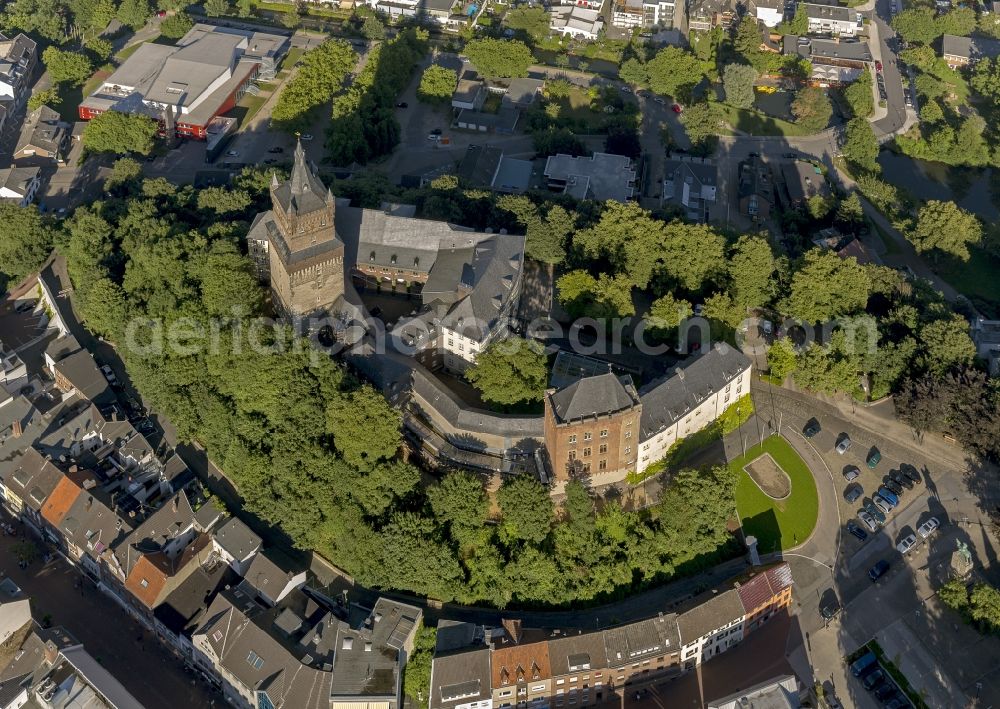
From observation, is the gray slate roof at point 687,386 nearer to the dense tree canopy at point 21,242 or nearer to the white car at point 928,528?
the white car at point 928,528

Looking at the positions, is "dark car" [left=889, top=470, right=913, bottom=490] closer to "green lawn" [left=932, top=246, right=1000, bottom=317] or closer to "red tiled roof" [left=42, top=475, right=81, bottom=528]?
"green lawn" [left=932, top=246, right=1000, bottom=317]

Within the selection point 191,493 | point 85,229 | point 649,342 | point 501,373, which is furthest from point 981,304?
point 85,229

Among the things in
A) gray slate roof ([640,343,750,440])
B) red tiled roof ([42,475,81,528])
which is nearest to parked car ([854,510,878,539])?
gray slate roof ([640,343,750,440])

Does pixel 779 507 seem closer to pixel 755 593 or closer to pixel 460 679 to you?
pixel 755 593

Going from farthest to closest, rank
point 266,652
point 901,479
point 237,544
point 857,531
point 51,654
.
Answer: point 901,479, point 237,544, point 857,531, point 266,652, point 51,654

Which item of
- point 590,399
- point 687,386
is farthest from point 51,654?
point 687,386

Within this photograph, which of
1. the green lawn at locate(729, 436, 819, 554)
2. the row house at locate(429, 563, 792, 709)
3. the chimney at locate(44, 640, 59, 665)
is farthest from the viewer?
the green lawn at locate(729, 436, 819, 554)
